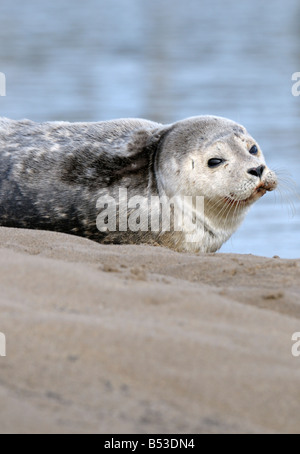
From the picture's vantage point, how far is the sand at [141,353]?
8.36 ft

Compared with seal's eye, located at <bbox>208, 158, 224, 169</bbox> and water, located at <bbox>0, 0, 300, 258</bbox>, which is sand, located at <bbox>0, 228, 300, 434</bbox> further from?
water, located at <bbox>0, 0, 300, 258</bbox>

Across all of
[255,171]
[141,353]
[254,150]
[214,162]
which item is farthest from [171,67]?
[141,353]

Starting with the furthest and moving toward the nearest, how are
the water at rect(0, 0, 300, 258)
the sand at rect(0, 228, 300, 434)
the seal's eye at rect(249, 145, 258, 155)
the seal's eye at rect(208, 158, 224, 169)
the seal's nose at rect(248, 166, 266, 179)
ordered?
the water at rect(0, 0, 300, 258)
the seal's eye at rect(249, 145, 258, 155)
the seal's eye at rect(208, 158, 224, 169)
the seal's nose at rect(248, 166, 266, 179)
the sand at rect(0, 228, 300, 434)

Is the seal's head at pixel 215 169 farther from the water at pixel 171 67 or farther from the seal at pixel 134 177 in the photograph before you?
the water at pixel 171 67

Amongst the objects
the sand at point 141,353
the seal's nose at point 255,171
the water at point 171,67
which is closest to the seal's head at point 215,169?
the seal's nose at point 255,171

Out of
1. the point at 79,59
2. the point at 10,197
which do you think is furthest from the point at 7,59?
the point at 10,197

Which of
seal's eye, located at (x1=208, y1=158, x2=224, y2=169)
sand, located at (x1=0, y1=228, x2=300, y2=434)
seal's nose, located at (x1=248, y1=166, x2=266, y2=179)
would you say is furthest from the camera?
seal's eye, located at (x1=208, y1=158, x2=224, y2=169)

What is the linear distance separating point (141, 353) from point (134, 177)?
3065 mm

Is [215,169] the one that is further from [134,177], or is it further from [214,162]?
[134,177]

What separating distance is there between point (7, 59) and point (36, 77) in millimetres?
2092

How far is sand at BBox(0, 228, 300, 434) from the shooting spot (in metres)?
2.55

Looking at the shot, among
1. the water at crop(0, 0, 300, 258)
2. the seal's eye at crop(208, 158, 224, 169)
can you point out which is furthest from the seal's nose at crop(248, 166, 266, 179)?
the water at crop(0, 0, 300, 258)

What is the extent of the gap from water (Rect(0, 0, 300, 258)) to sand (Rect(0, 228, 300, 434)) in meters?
4.92

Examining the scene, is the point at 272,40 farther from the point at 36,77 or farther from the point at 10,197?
the point at 10,197
